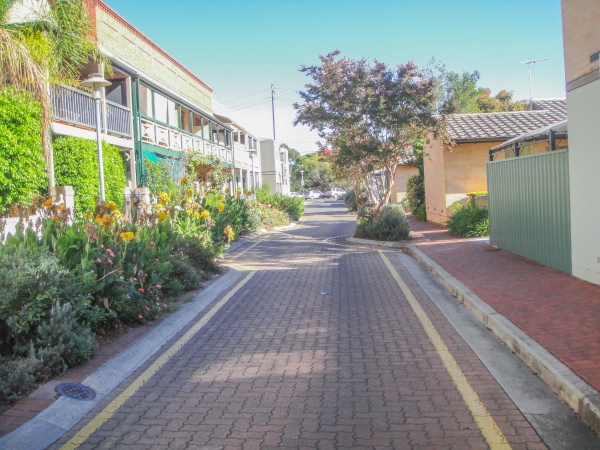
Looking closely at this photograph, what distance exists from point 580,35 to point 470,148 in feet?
44.2

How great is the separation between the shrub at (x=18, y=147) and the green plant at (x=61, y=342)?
25.9 ft

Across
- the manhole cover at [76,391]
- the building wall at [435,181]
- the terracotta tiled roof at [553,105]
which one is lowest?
the manhole cover at [76,391]

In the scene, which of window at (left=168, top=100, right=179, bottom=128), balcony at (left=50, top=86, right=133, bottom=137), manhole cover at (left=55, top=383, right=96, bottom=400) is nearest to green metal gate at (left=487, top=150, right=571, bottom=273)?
manhole cover at (left=55, top=383, right=96, bottom=400)

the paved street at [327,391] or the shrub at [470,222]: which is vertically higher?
the shrub at [470,222]

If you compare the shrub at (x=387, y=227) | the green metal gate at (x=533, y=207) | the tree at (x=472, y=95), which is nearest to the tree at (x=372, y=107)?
the shrub at (x=387, y=227)

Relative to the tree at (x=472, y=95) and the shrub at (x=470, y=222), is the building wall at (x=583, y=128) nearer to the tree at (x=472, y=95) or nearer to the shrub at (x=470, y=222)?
the shrub at (x=470, y=222)

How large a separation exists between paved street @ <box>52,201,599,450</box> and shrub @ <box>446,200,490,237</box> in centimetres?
1020

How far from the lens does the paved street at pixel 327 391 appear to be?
454 cm

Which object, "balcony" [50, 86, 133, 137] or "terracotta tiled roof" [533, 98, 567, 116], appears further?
"terracotta tiled roof" [533, 98, 567, 116]

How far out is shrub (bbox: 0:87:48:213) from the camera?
42.0 ft

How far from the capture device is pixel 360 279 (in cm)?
1259

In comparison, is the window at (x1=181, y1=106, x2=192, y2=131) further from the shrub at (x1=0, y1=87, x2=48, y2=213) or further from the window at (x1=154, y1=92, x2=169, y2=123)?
the shrub at (x1=0, y1=87, x2=48, y2=213)

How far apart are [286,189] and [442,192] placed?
51.5 meters

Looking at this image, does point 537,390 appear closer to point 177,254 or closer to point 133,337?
point 133,337
